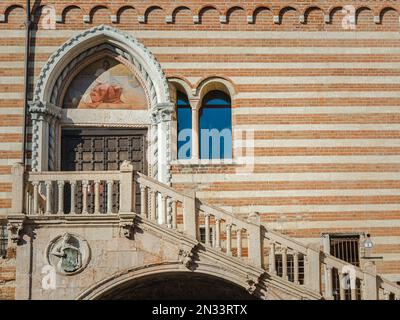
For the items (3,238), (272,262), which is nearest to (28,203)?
(3,238)

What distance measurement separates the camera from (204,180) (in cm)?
1753

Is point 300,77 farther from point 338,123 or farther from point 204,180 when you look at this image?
point 204,180

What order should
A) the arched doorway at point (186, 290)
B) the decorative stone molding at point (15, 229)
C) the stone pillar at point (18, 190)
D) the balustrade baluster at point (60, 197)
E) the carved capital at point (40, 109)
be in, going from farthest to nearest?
the carved capital at point (40, 109)
the arched doorway at point (186, 290)
the balustrade baluster at point (60, 197)
the stone pillar at point (18, 190)
the decorative stone molding at point (15, 229)

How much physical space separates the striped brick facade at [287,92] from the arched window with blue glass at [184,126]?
0.49 m

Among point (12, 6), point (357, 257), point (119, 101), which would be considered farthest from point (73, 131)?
point (357, 257)

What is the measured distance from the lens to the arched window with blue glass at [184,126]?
707 inches

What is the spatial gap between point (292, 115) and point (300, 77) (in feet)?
2.83

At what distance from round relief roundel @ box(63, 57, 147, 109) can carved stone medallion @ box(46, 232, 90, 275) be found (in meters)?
4.49

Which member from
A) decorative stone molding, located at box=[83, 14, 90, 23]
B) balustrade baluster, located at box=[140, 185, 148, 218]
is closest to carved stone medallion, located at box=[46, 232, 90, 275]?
balustrade baluster, located at box=[140, 185, 148, 218]

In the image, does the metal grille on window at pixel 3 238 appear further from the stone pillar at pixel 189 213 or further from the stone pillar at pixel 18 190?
the stone pillar at pixel 189 213

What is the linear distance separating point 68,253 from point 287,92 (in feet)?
20.2

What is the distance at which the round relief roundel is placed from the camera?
1819 cm

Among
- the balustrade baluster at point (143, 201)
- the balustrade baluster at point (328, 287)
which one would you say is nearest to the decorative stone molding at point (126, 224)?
the balustrade baluster at point (143, 201)

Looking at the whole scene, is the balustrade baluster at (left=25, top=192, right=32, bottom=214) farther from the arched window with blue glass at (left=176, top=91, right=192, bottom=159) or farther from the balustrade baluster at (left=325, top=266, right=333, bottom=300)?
the balustrade baluster at (left=325, top=266, right=333, bottom=300)
